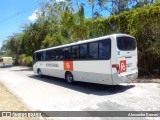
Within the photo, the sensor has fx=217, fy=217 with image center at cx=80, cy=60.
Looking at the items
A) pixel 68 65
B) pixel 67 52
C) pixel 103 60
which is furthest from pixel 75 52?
pixel 103 60

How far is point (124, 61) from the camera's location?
34.5 ft

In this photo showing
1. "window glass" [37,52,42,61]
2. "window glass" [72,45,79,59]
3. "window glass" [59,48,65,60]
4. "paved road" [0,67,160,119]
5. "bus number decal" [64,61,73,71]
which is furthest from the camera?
"window glass" [37,52,42,61]

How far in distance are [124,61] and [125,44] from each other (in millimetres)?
889

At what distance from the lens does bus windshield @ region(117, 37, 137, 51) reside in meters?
10.4

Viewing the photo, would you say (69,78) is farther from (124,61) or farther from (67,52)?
(124,61)

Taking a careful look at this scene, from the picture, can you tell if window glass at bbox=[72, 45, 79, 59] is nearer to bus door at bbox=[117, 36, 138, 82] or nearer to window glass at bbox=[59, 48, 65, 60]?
window glass at bbox=[59, 48, 65, 60]

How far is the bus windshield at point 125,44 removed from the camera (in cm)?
1040

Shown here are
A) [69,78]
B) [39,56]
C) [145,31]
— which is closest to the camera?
[145,31]

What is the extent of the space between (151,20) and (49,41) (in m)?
16.8

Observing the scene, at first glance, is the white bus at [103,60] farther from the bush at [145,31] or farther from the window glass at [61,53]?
the bush at [145,31]

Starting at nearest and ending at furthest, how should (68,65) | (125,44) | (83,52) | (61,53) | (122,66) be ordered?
1. (122,66)
2. (125,44)
3. (83,52)
4. (68,65)
5. (61,53)

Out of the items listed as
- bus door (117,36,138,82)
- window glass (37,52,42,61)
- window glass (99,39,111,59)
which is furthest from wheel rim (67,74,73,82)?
window glass (37,52,42,61)

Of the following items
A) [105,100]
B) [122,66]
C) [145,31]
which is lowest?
[105,100]

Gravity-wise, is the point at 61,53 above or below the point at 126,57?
above
